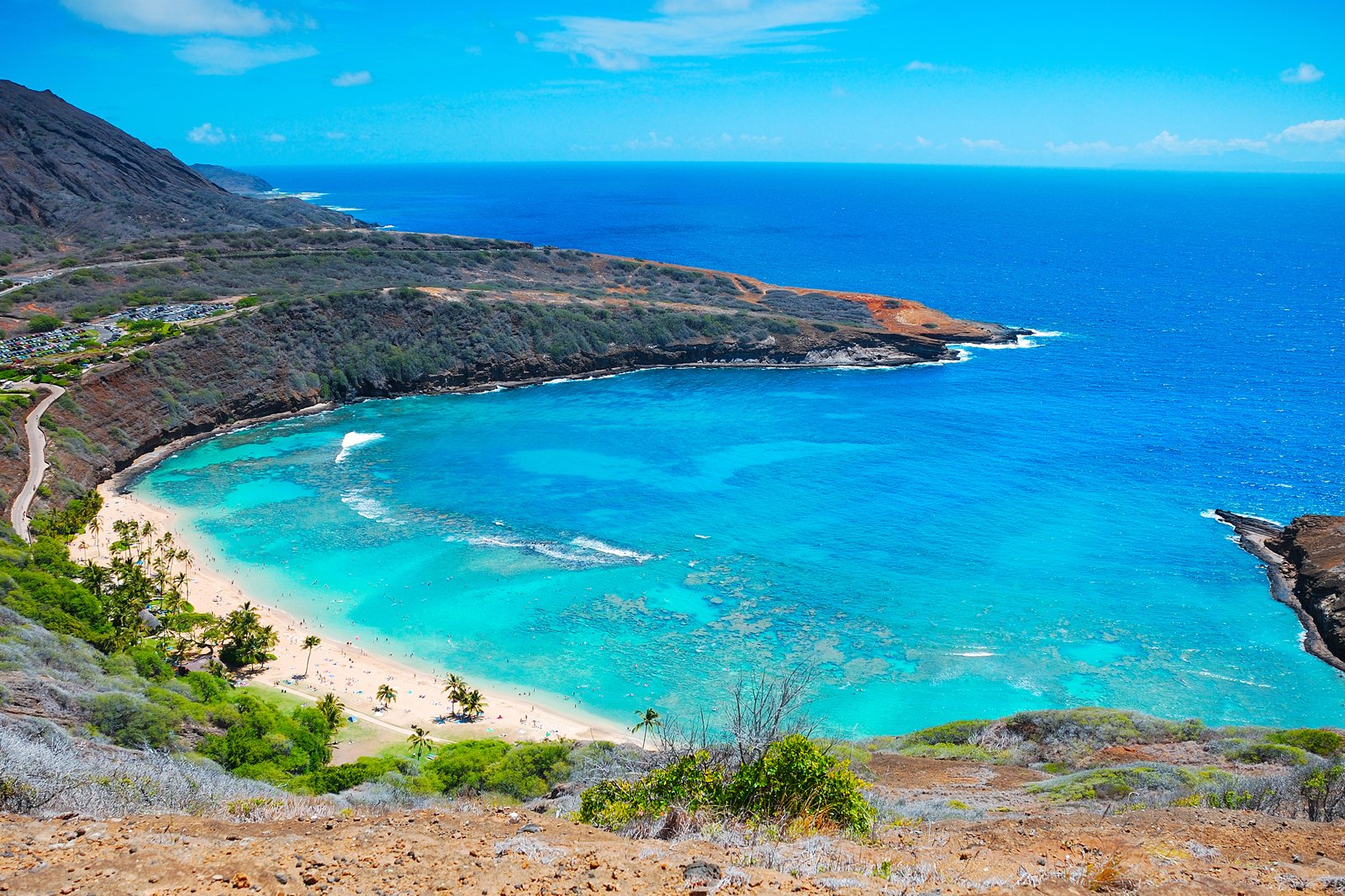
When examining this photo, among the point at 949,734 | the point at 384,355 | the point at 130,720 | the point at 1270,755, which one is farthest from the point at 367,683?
the point at 384,355

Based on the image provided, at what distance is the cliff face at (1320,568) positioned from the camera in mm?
39500

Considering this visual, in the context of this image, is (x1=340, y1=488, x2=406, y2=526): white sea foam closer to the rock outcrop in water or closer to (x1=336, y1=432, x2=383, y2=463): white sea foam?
(x1=336, y1=432, x2=383, y2=463): white sea foam

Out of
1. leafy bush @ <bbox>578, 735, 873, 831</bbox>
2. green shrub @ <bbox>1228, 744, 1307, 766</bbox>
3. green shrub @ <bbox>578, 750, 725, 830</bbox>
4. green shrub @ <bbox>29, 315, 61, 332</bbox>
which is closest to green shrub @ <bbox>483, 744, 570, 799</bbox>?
green shrub @ <bbox>578, 750, 725, 830</bbox>

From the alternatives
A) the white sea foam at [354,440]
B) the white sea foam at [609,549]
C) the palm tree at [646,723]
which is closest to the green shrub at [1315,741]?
the palm tree at [646,723]

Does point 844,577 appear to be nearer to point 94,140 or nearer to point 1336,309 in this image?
point 1336,309

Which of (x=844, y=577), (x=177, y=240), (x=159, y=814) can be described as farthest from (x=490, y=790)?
(x=177, y=240)

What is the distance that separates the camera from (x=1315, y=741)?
26.0 metres

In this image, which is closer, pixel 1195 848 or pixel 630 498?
pixel 1195 848

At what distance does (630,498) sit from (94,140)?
140941 millimetres

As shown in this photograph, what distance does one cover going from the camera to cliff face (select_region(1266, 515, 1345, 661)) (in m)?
39.5

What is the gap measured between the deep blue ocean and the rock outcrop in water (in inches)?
49.4

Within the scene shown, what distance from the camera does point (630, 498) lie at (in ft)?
179

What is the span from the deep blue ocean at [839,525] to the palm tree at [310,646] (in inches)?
103

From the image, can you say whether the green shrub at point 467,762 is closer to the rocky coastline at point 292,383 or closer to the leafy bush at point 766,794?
the leafy bush at point 766,794
